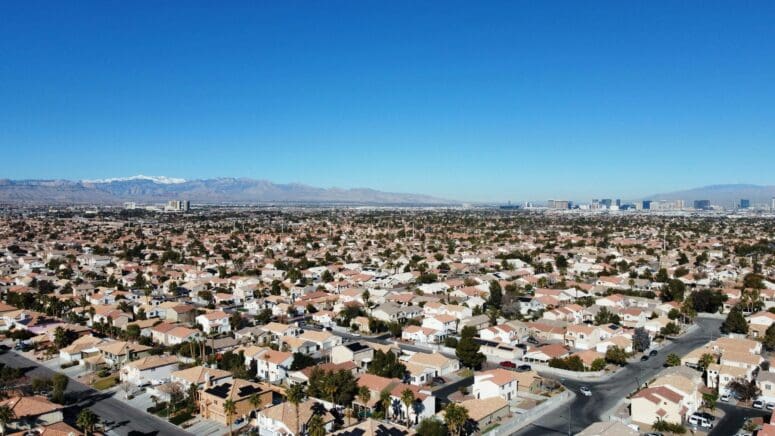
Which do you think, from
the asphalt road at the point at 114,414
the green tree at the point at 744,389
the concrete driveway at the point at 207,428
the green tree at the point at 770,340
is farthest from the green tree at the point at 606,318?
the asphalt road at the point at 114,414

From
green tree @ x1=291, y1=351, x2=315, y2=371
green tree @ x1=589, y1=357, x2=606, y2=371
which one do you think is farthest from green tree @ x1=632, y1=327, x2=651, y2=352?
green tree @ x1=291, y1=351, x2=315, y2=371

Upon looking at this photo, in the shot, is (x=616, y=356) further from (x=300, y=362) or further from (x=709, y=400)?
(x=300, y=362)

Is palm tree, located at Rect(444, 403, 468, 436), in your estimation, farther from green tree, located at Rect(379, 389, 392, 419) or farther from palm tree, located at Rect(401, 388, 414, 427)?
green tree, located at Rect(379, 389, 392, 419)

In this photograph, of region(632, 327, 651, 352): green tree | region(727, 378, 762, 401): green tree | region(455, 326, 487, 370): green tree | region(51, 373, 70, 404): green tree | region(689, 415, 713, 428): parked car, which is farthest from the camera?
region(632, 327, 651, 352): green tree

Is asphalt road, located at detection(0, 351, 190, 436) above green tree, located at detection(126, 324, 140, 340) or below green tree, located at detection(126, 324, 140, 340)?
below

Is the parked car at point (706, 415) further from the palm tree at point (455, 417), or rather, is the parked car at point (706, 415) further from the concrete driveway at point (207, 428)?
the concrete driveway at point (207, 428)

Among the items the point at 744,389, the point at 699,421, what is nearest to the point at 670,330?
the point at 744,389

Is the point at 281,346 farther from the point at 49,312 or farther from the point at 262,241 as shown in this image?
the point at 262,241
